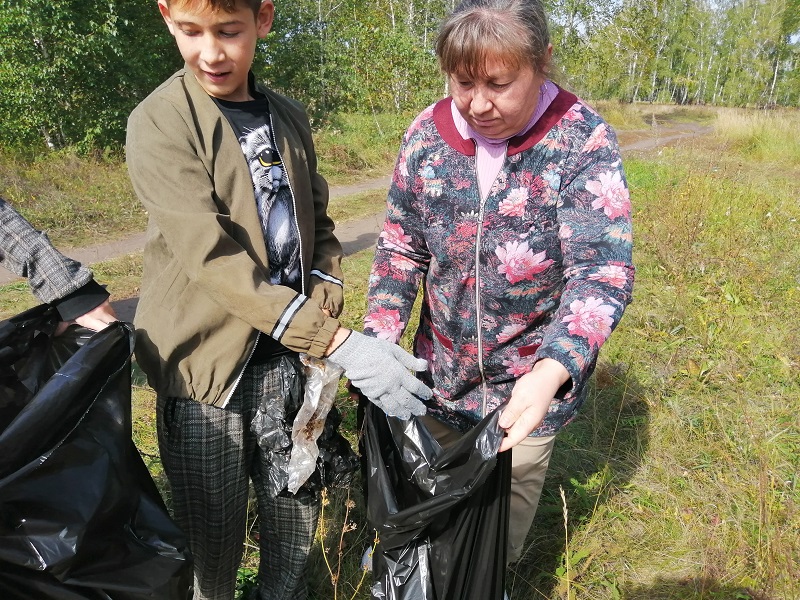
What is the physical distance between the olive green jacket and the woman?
0.34 m

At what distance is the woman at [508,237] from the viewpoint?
4.44ft

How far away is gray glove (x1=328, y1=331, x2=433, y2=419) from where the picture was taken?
54.8 inches

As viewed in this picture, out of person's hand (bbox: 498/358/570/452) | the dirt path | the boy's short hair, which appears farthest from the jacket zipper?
the dirt path

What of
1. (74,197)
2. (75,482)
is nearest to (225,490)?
(75,482)

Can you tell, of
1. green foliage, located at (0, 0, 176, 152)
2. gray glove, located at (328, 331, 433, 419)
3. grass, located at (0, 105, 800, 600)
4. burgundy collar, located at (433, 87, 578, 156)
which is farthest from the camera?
green foliage, located at (0, 0, 176, 152)

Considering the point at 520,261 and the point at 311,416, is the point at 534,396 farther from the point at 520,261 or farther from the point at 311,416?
the point at 311,416

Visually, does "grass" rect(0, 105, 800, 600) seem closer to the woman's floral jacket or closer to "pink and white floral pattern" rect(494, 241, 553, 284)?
the woman's floral jacket

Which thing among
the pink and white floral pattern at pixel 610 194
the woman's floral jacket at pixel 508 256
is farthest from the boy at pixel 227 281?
the pink and white floral pattern at pixel 610 194

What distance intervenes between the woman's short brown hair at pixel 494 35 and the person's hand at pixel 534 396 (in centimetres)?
69

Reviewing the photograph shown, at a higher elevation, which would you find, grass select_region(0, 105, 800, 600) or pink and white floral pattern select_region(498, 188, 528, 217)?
pink and white floral pattern select_region(498, 188, 528, 217)

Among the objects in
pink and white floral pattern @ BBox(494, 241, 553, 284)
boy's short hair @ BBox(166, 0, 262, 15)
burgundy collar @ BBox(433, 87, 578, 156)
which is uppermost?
boy's short hair @ BBox(166, 0, 262, 15)

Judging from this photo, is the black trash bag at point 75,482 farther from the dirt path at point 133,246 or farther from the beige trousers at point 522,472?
the dirt path at point 133,246

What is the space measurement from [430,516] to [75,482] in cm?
76

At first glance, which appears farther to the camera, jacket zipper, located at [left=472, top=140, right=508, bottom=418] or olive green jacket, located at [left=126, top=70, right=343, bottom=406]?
jacket zipper, located at [left=472, top=140, right=508, bottom=418]
